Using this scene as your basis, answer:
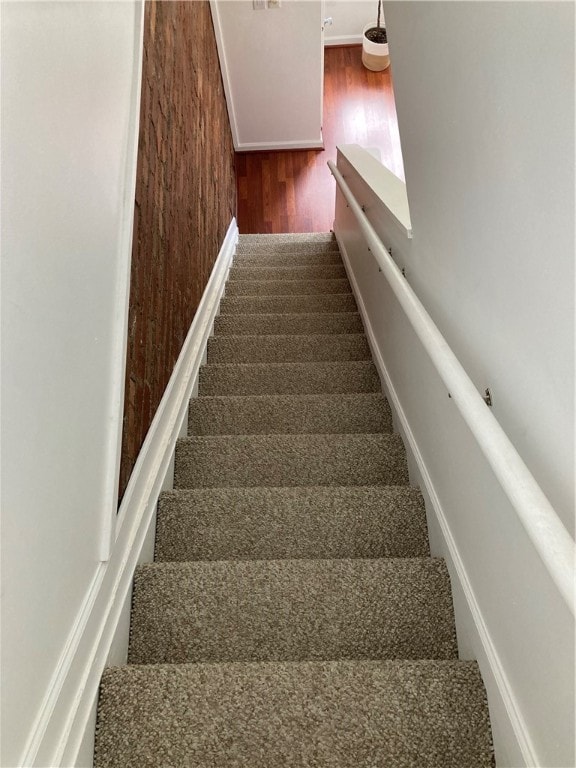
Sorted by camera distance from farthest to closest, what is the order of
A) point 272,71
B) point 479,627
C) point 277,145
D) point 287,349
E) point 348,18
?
1. point 348,18
2. point 277,145
3. point 272,71
4. point 287,349
5. point 479,627

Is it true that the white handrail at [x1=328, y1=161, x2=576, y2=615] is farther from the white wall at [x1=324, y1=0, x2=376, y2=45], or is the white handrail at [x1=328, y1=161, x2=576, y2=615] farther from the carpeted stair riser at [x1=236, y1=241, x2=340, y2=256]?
the white wall at [x1=324, y1=0, x2=376, y2=45]

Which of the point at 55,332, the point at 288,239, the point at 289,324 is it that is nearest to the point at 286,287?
the point at 289,324

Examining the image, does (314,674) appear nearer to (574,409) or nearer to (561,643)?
(561,643)

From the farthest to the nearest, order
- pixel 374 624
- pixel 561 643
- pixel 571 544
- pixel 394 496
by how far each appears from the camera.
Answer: pixel 394 496
pixel 374 624
pixel 561 643
pixel 571 544

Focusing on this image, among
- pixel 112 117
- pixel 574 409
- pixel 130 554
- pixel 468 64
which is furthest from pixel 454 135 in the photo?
pixel 130 554

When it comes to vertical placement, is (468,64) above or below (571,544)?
above

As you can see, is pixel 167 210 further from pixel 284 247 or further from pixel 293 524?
pixel 284 247

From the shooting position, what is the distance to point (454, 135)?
1.09 m

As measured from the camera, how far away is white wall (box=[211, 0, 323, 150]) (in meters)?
4.35

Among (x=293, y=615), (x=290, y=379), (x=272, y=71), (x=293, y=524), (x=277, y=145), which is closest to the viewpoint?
(x=293, y=615)

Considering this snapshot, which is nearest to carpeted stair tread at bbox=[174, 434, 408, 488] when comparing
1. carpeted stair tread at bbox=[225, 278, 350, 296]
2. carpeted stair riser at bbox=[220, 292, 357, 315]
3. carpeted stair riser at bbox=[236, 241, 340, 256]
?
carpeted stair riser at bbox=[220, 292, 357, 315]

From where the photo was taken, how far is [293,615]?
121 centimetres

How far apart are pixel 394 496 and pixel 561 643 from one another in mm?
769

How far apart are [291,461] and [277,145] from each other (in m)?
5.06
